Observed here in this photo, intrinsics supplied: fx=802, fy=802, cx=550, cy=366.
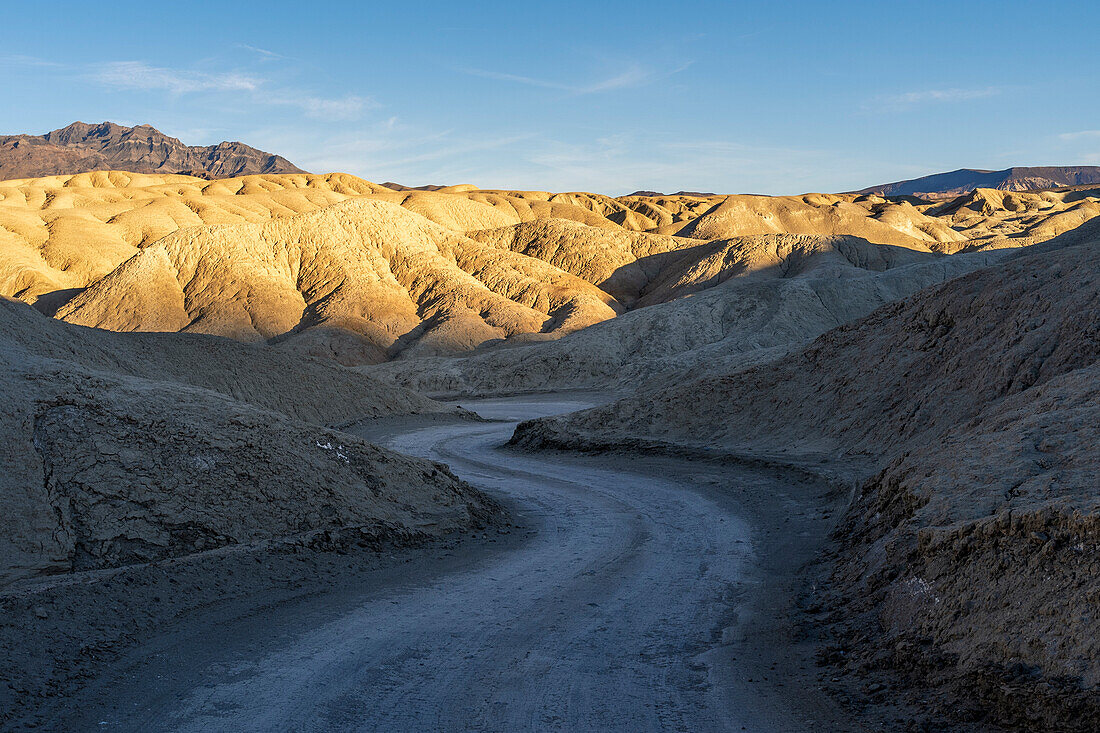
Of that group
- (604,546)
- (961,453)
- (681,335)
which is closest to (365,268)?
(681,335)

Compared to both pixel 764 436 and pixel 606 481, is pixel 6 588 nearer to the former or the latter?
pixel 606 481

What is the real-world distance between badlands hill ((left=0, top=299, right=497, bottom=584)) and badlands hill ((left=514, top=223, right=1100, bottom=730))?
5.94 meters

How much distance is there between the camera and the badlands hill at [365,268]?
64688 millimetres

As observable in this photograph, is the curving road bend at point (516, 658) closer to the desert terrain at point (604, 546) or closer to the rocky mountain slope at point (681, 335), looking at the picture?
the desert terrain at point (604, 546)

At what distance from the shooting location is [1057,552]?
533 cm

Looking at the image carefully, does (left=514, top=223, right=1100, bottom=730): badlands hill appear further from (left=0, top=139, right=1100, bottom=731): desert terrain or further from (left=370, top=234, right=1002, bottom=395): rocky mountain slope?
(left=370, top=234, right=1002, bottom=395): rocky mountain slope

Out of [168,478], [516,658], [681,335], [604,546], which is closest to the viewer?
[516,658]

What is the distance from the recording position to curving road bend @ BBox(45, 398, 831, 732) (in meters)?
5.29

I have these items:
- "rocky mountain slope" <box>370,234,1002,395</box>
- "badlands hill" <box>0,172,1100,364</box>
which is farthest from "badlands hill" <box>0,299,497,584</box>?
"badlands hill" <box>0,172,1100,364</box>

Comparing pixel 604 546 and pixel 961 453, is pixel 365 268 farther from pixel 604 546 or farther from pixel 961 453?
pixel 961 453

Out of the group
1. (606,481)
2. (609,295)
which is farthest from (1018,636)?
(609,295)

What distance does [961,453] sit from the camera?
28.8ft

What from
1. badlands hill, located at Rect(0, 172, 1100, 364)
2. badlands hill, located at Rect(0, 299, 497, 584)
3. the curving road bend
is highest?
badlands hill, located at Rect(0, 172, 1100, 364)

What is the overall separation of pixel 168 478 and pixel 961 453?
896 cm
